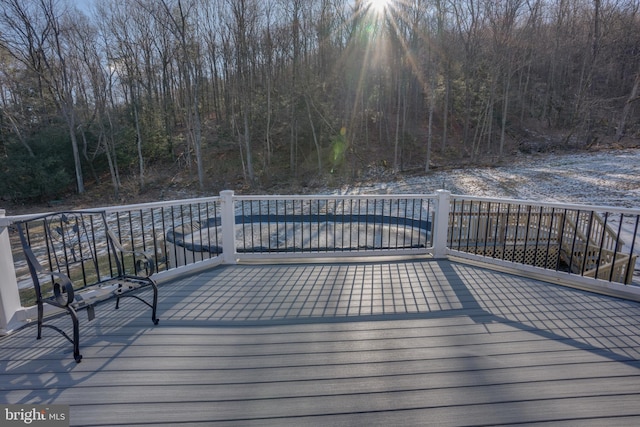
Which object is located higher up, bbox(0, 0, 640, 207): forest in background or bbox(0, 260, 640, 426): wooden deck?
bbox(0, 0, 640, 207): forest in background

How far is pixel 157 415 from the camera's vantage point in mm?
1749

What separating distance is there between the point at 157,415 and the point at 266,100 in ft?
62.4

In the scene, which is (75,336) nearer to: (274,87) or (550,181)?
(550,181)

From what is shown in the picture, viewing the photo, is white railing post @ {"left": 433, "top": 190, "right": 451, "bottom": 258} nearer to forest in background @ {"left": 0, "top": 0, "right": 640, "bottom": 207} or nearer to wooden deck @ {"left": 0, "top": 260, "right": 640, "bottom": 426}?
wooden deck @ {"left": 0, "top": 260, "right": 640, "bottom": 426}

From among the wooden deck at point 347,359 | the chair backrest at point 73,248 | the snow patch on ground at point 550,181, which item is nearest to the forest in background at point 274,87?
the snow patch on ground at point 550,181

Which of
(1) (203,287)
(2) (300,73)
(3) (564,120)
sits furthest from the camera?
(3) (564,120)

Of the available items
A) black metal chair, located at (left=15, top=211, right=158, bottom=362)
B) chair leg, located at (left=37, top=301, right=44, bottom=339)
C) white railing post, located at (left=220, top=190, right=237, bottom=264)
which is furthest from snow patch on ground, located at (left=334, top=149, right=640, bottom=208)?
chair leg, located at (left=37, top=301, right=44, bottom=339)

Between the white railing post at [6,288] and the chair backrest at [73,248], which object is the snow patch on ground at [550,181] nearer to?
the chair backrest at [73,248]

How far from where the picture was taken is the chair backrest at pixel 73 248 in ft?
8.18

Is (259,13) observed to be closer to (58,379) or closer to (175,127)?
(175,127)

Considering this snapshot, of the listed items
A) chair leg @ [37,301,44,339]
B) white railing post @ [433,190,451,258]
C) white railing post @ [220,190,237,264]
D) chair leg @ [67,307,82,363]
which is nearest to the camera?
chair leg @ [67,307,82,363]

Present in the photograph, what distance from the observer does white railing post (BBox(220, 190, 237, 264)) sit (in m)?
3.98

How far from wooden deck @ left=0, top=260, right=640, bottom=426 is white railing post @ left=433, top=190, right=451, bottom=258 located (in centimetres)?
92

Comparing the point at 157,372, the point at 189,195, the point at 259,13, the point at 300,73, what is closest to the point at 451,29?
the point at 300,73
